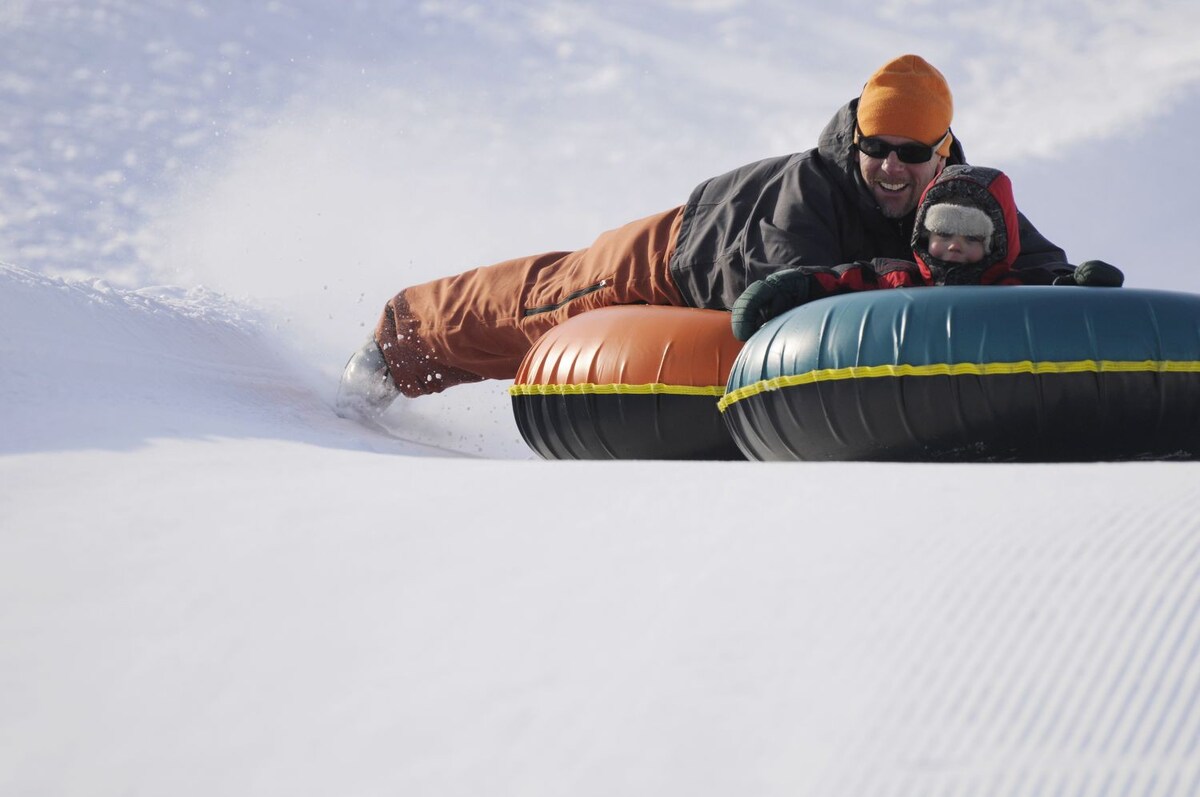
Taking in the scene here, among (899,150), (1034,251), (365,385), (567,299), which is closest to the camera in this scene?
(899,150)

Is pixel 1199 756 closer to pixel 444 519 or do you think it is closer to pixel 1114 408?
pixel 444 519

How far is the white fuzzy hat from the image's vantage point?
2166mm

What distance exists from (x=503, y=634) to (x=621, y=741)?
0.62 feet

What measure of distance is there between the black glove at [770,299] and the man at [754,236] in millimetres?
263

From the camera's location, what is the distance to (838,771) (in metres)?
0.73

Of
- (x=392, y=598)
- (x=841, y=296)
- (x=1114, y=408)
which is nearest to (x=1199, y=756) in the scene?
(x=392, y=598)

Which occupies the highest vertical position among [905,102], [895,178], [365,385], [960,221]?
[905,102]

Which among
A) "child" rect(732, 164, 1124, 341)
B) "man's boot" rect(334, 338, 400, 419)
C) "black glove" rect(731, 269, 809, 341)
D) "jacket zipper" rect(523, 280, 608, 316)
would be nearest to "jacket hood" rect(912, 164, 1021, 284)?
"child" rect(732, 164, 1124, 341)

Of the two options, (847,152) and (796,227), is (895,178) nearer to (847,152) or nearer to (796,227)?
(847,152)

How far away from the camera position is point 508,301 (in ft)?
11.1

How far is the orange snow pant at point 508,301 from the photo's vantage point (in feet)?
9.96

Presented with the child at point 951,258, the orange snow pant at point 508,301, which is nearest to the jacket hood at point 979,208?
the child at point 951,258

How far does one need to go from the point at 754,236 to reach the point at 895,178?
34cm

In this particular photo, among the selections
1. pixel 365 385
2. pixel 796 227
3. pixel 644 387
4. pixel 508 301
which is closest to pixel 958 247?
pixel 796 227
